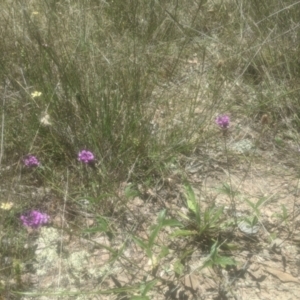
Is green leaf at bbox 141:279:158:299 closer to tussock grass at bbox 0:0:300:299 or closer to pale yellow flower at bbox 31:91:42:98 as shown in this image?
A: tussock grass at bbox 0:0:300:299

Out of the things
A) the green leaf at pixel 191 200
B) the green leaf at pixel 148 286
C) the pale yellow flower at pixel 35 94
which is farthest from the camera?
the pale yellow flower at pixel 35 94

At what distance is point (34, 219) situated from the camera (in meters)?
1.40

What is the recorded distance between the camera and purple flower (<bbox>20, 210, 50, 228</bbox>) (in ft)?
4.57

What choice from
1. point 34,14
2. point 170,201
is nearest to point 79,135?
point 170,201

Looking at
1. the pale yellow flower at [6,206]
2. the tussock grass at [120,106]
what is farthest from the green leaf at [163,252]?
the pale yellow flower at [6,206]

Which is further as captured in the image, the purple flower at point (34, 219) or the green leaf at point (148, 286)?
the purple flower at point (34, 219)

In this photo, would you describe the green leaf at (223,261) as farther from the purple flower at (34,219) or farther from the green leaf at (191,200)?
the purple flower at (34,219)

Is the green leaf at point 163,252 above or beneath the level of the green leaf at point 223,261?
beneath

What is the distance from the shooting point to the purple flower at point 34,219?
1.39 m

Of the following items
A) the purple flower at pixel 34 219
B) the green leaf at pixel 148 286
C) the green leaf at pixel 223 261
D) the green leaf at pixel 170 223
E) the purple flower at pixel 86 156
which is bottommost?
the purple flower at pixel 34 219

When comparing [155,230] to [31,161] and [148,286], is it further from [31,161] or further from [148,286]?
[31,161]

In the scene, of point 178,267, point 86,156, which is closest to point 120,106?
point 86,156

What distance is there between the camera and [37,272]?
1361 millimetres

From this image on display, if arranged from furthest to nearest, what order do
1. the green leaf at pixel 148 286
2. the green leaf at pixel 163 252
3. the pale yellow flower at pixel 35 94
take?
the pale yellow flower at pixel 35 94, the green leaf at pixel 163 252, the green leaf at pixel 148 286
